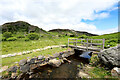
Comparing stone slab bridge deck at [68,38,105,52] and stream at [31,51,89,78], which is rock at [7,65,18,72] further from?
stone slab bridge deck at [68,38,105,52]

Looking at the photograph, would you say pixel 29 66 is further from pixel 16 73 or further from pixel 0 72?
pixel 0 72

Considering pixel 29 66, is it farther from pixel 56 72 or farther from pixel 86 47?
pixel 86 47

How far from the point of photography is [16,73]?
14.8ft

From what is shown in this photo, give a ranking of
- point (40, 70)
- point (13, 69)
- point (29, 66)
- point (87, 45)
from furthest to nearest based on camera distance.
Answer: point (87, 45) → point (29, 66) → point (40, 70) → point (13, 69)

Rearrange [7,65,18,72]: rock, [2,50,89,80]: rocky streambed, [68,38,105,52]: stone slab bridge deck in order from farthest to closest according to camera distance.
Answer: [68,38,105,52]: stone slab bridge deck → [2,50,89,80]: rocky streambed → [7,65,18,72]: rock

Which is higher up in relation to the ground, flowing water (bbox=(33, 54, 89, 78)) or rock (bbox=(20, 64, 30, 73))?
rock (bbox=(20, 64, 30, 73))

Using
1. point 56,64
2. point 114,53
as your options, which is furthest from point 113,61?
point 56,64

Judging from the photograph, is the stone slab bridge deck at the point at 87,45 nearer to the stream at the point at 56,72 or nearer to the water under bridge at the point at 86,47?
the water under bridge at the point at 86,47

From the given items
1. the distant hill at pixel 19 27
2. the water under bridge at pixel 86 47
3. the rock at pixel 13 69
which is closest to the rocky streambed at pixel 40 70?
the rock at pixel 13 69

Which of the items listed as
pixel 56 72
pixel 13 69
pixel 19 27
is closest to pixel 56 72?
pixel 56 72

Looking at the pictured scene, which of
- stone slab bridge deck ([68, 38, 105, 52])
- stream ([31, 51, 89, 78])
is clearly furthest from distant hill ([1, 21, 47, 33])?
stream ([31, 51, 89, 78])

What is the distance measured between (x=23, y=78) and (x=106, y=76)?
6212 mm

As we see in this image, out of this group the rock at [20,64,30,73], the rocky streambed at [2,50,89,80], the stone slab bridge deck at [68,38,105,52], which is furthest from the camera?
the stone slab bridge deck at [68,38,105,52]

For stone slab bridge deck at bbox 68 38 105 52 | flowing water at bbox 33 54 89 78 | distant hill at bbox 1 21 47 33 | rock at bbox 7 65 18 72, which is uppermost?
distant hill at bbox 1 21 47 33
